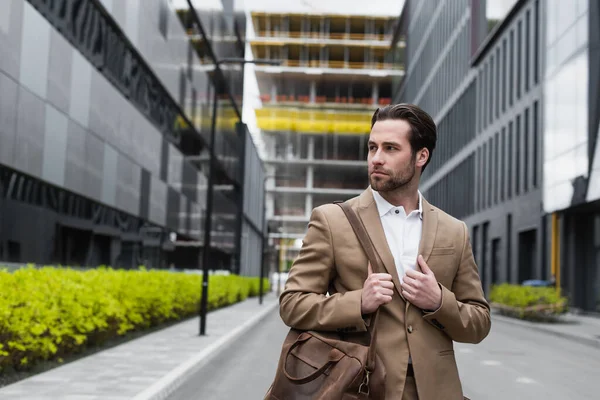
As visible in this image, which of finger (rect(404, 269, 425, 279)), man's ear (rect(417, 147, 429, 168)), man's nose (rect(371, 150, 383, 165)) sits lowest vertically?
finger (rect(404, 269, 425, 279))

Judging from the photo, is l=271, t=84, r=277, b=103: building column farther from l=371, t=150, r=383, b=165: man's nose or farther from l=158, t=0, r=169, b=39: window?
l=371, t=150, r=383, b=165: man's nose

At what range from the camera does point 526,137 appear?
42.2 metres

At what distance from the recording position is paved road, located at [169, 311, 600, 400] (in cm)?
1084

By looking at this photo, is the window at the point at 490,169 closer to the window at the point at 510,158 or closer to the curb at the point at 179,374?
the window at the point at 510,158

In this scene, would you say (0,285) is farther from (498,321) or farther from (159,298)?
(498,321)

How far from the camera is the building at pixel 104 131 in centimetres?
1552

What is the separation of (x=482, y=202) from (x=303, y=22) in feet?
195

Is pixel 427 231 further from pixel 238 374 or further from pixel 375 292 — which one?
pixel 238 374

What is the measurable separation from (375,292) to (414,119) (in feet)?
2.03

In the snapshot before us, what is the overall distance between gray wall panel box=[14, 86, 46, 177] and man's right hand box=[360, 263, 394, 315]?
1361cm

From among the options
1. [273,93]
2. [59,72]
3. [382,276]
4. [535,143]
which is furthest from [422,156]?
[273,93]

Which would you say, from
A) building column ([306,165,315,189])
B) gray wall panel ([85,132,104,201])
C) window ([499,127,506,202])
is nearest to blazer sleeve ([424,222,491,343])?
gray wall panel ([85,132,104,201])

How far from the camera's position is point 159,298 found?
19.5 m

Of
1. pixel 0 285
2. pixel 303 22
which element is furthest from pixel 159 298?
pixel 303 22
